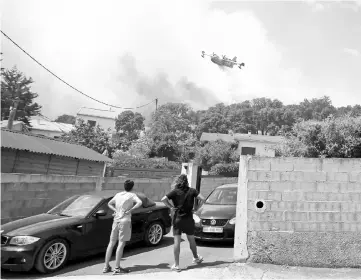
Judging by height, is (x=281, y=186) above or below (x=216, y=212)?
above

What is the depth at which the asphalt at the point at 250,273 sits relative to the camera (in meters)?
5.00

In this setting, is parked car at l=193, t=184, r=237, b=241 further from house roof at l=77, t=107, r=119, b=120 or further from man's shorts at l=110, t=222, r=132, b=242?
house roof at l=77, t=107, r=119, b=120

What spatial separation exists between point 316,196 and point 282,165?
0.81 metres

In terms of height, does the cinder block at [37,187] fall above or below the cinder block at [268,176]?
below

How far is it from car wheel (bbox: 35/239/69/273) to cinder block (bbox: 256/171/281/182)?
3763 mm

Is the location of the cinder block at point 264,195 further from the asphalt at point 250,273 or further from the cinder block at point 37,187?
the cinder block at point 37,187

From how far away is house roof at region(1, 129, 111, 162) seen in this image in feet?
48.3

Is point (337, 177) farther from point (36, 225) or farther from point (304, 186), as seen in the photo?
point (36, 225)

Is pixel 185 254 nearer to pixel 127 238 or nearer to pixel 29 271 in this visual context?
pixel 127 238

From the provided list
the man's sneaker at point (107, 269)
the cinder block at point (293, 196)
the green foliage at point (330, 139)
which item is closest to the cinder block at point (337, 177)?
the cinder block at point (293, 196)

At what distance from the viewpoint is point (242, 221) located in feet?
18.6

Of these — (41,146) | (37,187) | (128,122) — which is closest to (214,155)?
(41,146)

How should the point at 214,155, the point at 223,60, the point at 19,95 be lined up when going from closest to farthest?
the point at 223,60
the point at 214,155
the point at 19,95

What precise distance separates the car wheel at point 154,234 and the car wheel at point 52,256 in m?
2.05
